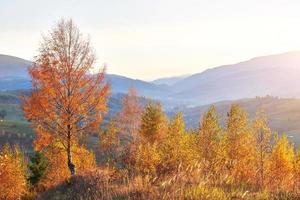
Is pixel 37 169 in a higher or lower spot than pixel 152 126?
lower

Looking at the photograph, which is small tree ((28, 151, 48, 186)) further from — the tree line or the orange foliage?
the orange foliage

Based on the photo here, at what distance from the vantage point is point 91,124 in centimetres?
3447

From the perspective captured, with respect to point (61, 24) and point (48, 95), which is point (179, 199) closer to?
point (48, 95)

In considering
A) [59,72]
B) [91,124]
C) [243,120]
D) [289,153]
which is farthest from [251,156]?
[59,72]

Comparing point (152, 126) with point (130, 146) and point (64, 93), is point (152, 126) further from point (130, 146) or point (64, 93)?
point (64, 93)

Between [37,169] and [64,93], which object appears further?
[37,169]

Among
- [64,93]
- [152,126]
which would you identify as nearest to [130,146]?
[64,93]

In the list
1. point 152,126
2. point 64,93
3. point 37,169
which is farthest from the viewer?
point 152,126

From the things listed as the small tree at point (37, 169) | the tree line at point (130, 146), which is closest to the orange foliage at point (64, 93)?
the tree line at point (130, 146)

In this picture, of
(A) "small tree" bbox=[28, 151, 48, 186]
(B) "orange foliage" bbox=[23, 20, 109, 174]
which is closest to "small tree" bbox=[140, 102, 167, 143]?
(A) "small tree" bbox=[28, 151, 48, 186]

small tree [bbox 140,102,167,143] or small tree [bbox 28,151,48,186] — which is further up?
small tree [bbox 140,102,167,143]

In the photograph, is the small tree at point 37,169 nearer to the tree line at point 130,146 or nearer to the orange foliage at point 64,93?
the tree line at point 130,146

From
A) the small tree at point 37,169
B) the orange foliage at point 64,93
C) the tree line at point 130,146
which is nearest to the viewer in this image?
the tree line at point 130,146

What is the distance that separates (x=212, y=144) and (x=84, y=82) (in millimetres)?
20628
